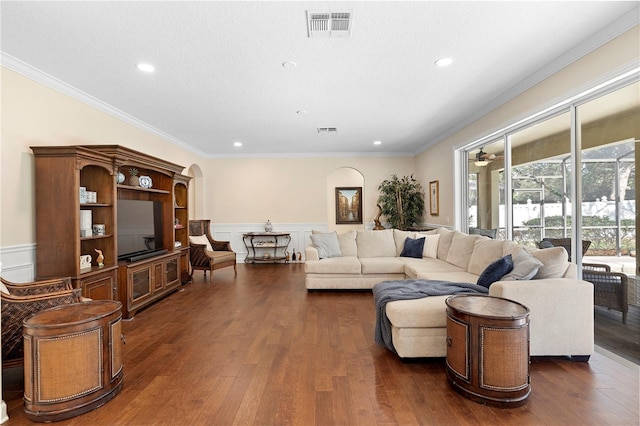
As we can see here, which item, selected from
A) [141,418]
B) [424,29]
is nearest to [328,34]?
[424,29]

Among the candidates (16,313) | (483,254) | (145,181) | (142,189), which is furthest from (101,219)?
(483,254)

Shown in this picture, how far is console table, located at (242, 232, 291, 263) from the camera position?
8.11 metres

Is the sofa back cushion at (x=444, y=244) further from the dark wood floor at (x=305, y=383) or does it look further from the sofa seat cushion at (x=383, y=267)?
the dark wood floor at (x=305, y=383)

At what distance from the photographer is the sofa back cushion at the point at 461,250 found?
4.56m

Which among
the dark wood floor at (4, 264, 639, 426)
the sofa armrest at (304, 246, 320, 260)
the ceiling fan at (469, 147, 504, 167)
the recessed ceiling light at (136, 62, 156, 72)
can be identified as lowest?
the dark wood floor at (4, 264, 639, 426)

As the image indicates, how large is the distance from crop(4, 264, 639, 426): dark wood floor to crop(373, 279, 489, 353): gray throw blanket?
6.0 inches

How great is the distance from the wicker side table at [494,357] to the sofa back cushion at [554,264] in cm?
88

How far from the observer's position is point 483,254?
13.4 ft

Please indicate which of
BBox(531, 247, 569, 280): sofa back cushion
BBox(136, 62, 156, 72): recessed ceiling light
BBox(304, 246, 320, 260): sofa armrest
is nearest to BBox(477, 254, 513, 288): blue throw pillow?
BBox(531, 247, 569, 280): sofa back cushion

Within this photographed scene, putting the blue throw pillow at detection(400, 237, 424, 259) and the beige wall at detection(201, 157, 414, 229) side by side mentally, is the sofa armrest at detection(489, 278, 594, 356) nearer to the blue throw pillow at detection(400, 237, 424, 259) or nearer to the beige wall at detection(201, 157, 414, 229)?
the blue throw pillow at detection(400, 237, 424, 259)

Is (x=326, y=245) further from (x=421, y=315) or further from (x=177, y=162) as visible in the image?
(x=177, y=162)

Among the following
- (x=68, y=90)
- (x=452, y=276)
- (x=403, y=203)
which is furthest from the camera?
(x=403, y=203)

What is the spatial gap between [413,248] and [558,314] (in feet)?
9.73

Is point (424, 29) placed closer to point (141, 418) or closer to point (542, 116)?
point (542, 116)
